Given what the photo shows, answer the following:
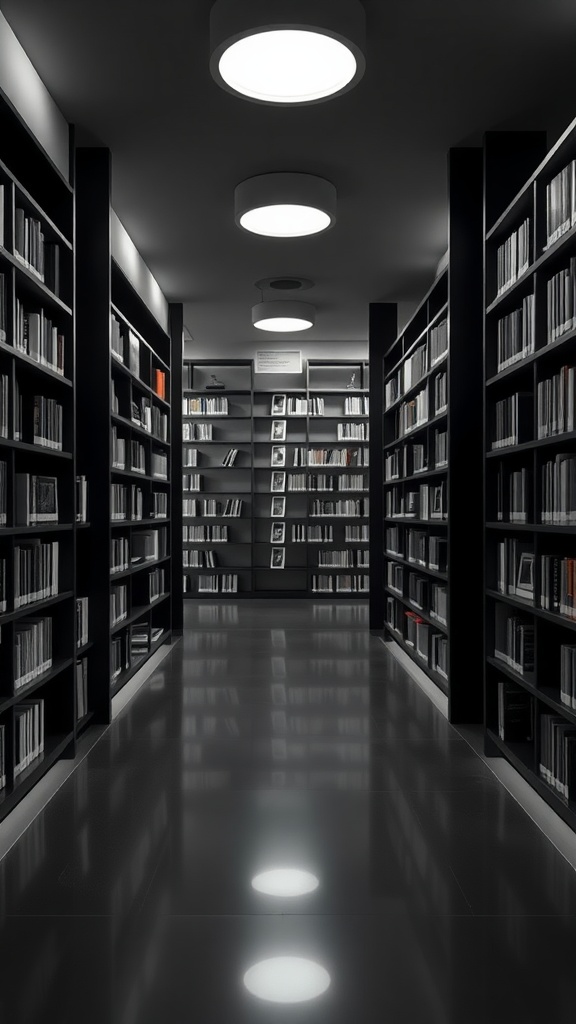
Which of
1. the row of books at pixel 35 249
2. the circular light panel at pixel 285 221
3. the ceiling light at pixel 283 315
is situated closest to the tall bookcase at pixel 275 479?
the ceiling light at pixel 283 315

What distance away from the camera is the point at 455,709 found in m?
4.88

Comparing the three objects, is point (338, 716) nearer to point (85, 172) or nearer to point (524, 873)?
point (524, 873)

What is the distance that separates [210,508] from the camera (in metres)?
12.0

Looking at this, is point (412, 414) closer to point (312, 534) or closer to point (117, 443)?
point (117, 443)

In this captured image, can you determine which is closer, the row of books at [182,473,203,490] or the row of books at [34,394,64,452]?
the row of books at [34,394,64,452]

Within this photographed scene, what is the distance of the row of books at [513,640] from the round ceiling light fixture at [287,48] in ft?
8.44

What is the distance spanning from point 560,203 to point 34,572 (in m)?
2.70

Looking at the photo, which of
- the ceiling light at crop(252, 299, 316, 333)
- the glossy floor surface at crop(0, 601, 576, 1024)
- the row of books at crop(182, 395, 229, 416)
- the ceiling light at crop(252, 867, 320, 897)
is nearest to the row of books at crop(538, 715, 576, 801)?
the glossy floor surface at crop(0, 601, 576, 1024)

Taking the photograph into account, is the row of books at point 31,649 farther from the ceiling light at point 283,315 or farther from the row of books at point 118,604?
the ceiling light at point 283,315

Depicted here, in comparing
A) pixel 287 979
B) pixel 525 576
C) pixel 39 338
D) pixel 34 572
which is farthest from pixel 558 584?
pixel 39 338

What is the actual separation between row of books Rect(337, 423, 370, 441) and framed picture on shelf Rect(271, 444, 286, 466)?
86 centimetres

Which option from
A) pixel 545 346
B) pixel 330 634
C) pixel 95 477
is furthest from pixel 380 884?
pixel 330 634

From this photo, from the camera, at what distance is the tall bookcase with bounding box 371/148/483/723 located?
487 centimetres

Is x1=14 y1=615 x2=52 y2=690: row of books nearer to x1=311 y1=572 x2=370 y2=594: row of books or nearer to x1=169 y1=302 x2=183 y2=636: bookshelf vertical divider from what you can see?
x1=169 y1=302 x2=183 y2=636: bookshelf vertical divider
